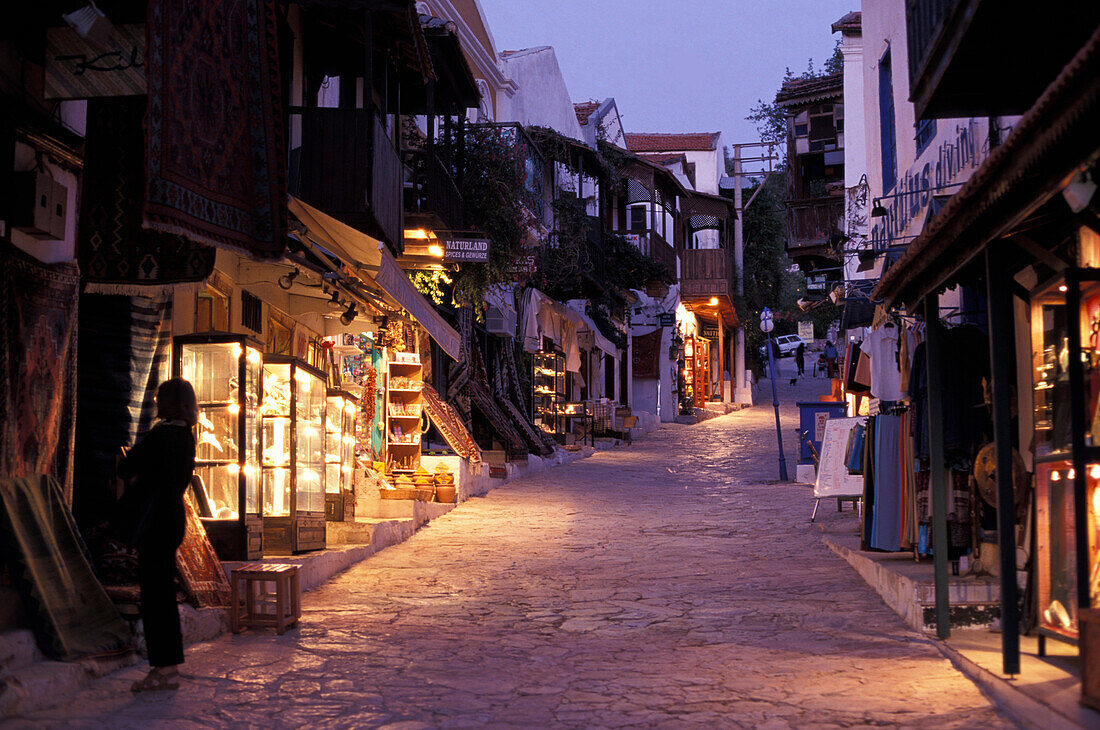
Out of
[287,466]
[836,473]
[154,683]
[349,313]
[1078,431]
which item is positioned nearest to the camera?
[1078,431]

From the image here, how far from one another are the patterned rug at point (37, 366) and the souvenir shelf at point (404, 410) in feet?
32.2

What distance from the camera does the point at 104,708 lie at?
5.70m

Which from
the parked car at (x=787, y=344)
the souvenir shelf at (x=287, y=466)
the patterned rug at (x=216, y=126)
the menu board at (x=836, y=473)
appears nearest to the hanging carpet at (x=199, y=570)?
the souvenir shelf at (x=287, y=466)

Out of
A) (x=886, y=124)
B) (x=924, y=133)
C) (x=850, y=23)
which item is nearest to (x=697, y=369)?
(x=850, y=23)

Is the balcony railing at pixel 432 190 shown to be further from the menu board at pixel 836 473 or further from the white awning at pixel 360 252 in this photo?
the menu board at pixel 836 473

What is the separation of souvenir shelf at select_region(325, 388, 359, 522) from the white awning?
4.39 ft

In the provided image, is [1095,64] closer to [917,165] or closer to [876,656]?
[876,656]

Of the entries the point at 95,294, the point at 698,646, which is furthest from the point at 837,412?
the point at 95,294

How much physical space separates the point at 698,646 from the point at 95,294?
15.7 ft

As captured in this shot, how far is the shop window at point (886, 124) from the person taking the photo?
642 inches

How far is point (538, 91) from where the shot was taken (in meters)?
28.4

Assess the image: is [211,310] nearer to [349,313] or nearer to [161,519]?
[349,313]

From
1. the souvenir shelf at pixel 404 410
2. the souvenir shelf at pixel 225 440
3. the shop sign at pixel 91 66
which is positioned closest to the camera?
the shop sign at pixel 91 66

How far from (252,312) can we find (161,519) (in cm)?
617
